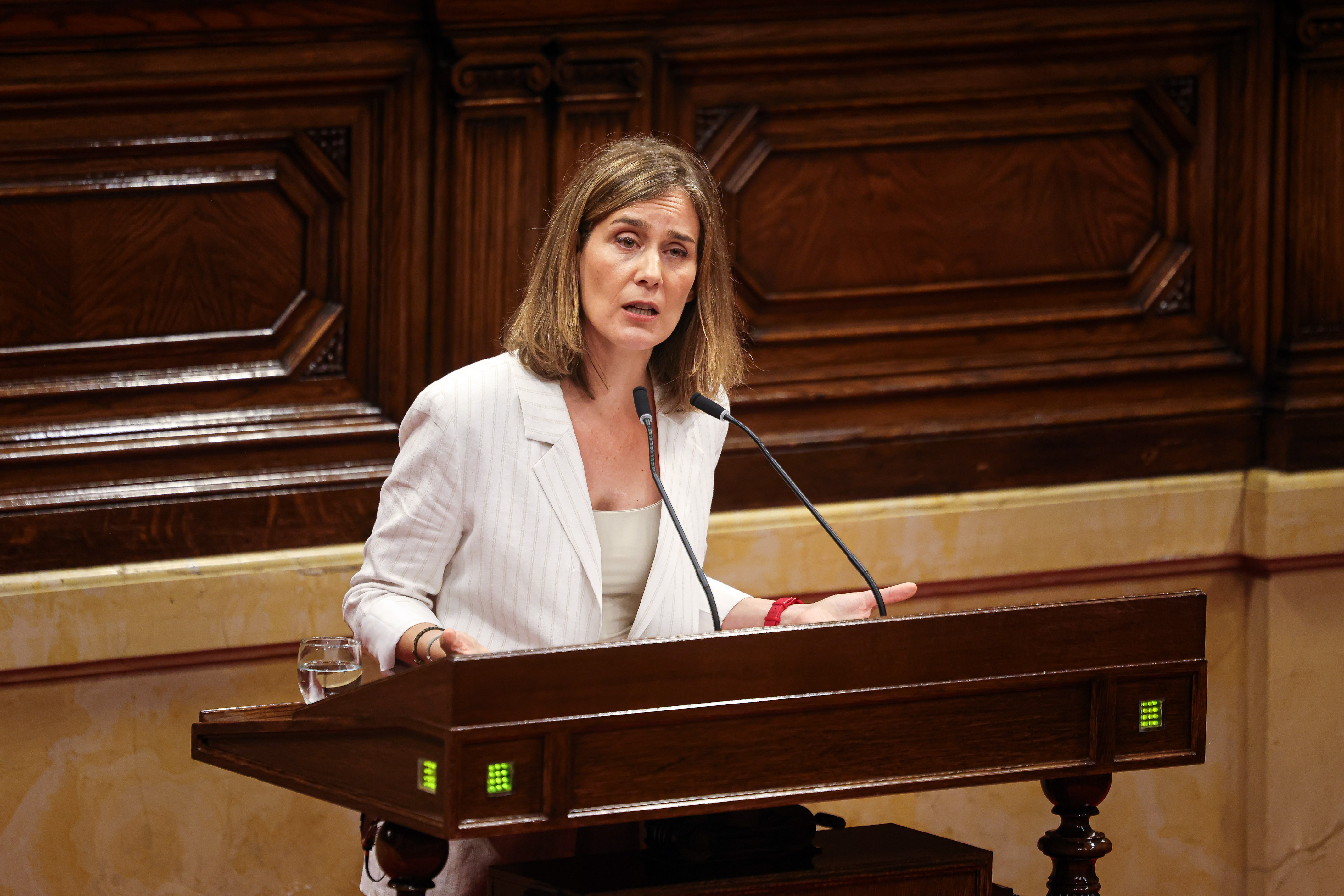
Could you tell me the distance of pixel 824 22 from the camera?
12.3 feet

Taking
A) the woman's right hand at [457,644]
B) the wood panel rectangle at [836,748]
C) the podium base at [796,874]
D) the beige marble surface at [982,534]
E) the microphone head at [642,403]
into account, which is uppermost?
the beige marble surface at [982,534]

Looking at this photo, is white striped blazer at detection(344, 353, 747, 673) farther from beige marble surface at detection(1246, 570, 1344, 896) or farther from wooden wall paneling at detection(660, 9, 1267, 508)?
beige marble surface at detection(1246, 570, 1344, 896)

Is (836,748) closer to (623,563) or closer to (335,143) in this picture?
(623,563)

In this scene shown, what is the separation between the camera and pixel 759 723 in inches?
75.5

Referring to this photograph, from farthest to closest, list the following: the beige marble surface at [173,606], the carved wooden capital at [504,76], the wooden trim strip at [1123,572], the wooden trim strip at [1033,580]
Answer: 1. the wooden trim strip at [1123,572]
2. the carved wooden capital at [504,76]
3. the wooden trim strip at [1033,580]
4. the beige marble surface at [173,606]

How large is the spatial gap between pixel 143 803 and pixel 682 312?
65.3 inches

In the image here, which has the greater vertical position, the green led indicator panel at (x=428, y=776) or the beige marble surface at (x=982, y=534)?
the beige marble surface at (x=982, y=534)

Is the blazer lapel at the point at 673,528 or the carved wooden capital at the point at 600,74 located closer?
the blazer lapel at the point at 673,528

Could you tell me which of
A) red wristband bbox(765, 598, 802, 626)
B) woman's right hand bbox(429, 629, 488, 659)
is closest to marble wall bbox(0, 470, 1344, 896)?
red wristband bbox(765, 598, 802, 626)

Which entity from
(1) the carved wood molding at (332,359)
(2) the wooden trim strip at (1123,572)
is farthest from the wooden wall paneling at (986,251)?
(1) the carved wood molding at (332,359)

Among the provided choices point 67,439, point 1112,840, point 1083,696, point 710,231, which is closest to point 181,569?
point 67,439

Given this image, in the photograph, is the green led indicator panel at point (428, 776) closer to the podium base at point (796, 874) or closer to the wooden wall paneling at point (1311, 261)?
the podium base at point (796, 874)

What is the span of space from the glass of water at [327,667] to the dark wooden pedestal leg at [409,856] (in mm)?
227

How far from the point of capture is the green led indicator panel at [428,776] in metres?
1.78
